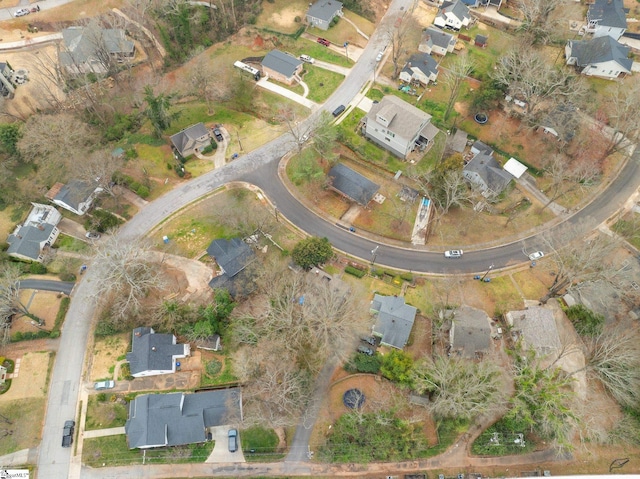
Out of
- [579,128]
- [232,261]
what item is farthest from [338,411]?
[579,128]

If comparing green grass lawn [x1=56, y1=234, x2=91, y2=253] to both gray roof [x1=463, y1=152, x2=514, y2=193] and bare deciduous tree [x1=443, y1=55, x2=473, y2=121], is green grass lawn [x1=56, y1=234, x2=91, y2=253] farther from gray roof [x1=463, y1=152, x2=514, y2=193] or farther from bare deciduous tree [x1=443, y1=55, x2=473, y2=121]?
bare deciduous tree [x1=443, y1=55, x2=473, y2=121]

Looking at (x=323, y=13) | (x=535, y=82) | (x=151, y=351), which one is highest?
(x=535, y=82)

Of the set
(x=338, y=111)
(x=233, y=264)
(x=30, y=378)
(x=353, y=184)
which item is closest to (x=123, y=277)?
(x=233, y=264)

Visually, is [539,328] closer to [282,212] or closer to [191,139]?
[282,212]

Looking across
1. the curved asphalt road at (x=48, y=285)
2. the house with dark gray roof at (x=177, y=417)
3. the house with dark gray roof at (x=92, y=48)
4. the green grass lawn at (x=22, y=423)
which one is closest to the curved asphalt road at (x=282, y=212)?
the green grass lawn at (x=22, y=423)

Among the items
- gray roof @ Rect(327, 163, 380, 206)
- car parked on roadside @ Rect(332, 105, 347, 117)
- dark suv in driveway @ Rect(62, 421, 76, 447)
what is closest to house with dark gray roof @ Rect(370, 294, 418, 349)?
gray roof @ Rect(327, 163, 380, 206)

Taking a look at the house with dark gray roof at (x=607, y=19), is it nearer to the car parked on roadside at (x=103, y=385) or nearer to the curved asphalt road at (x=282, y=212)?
the curved asphalt road at (x=282, y=212)
